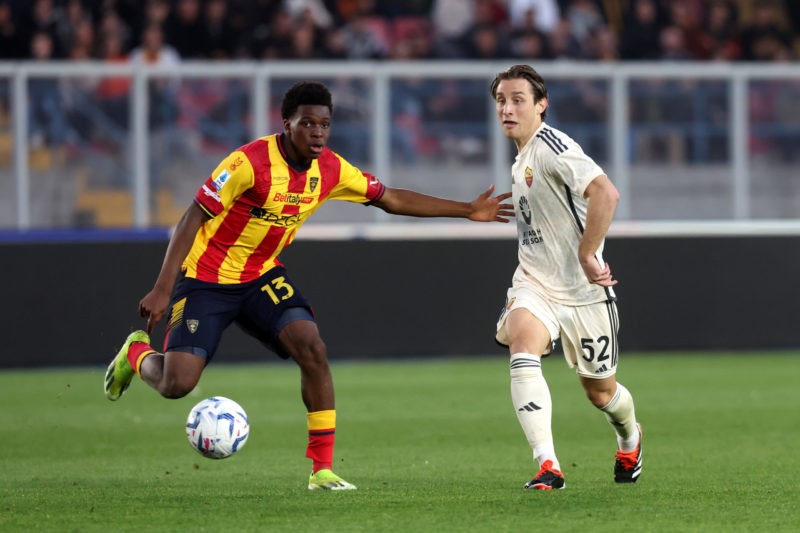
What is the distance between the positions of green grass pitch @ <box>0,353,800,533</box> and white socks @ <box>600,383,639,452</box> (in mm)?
217

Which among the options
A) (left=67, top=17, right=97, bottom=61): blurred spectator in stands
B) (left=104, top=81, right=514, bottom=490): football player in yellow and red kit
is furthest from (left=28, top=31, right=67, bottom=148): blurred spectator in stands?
(left=104, top=81, right=514, bottom=490): football player in yellow and red kit

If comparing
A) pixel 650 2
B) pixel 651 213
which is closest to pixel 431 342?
pixel 651 213

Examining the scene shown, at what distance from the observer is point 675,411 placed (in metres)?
11.6

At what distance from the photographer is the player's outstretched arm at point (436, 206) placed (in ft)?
26.6

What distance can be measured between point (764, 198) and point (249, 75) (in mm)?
5884

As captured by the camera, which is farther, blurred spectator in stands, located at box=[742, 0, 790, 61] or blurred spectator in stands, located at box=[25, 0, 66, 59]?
blurred spectator in stands, located at box=[742, 0, 790, 61]

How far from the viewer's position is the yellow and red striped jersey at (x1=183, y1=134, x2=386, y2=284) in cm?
754

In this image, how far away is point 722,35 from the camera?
725 inches

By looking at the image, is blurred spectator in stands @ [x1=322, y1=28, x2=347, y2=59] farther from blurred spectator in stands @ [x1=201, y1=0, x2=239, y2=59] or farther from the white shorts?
the white shorts

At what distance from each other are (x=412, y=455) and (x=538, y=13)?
10038 mm

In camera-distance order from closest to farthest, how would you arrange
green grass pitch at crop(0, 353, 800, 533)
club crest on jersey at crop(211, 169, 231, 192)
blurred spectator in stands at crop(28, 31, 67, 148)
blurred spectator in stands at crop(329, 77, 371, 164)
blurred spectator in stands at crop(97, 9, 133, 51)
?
green grass pitch at crop(0, 353, 800, 533), club crest on jersey at crop(211, 169, 231, 192), blurred spectator in stands at crop(28, 31, 67, 148), blurred spectator in stands at crop(329, 77, 371, 164), blurred spectator in stands at crop(97, 9, 133, 51)

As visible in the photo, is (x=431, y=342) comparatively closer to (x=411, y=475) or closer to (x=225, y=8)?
(x=225, y=8)

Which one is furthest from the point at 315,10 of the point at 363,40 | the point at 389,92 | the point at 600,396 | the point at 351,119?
the point at 600,396

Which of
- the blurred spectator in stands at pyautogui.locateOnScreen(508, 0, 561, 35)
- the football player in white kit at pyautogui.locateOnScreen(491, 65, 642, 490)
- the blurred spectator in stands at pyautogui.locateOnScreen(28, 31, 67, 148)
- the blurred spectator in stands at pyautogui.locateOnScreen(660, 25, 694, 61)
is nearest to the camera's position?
the football player in white kit at pyautogui.locateOnScreen(491, 65, 642, 490)
